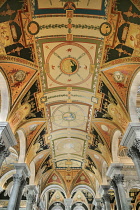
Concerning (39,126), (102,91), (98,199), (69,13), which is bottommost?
(98,199)

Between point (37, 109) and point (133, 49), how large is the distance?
587cm

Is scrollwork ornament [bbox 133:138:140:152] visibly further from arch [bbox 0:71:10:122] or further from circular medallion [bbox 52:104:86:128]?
arch [bbox 0:71:10:122]

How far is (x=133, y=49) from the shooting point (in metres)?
7.25

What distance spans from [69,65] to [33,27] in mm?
2448

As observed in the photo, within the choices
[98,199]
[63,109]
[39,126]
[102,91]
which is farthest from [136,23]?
[98,199]

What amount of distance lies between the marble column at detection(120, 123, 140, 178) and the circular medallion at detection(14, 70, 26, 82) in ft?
17.6

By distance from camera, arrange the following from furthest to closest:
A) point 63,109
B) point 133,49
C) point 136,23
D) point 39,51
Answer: point 63,109 → point 39,51 → point 133,49 → point 136,23

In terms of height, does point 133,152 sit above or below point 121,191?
above

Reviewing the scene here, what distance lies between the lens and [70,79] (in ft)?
30.4

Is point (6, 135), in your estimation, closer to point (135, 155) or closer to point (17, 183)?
point (17, 183)

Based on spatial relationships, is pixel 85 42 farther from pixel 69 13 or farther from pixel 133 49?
pixel 133 49

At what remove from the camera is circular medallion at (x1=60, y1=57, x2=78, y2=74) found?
843 cm

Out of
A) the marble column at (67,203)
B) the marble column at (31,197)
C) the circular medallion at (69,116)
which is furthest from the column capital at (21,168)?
the marble column at (67,203)

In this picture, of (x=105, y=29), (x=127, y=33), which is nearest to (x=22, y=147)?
(x=105, y=29)
